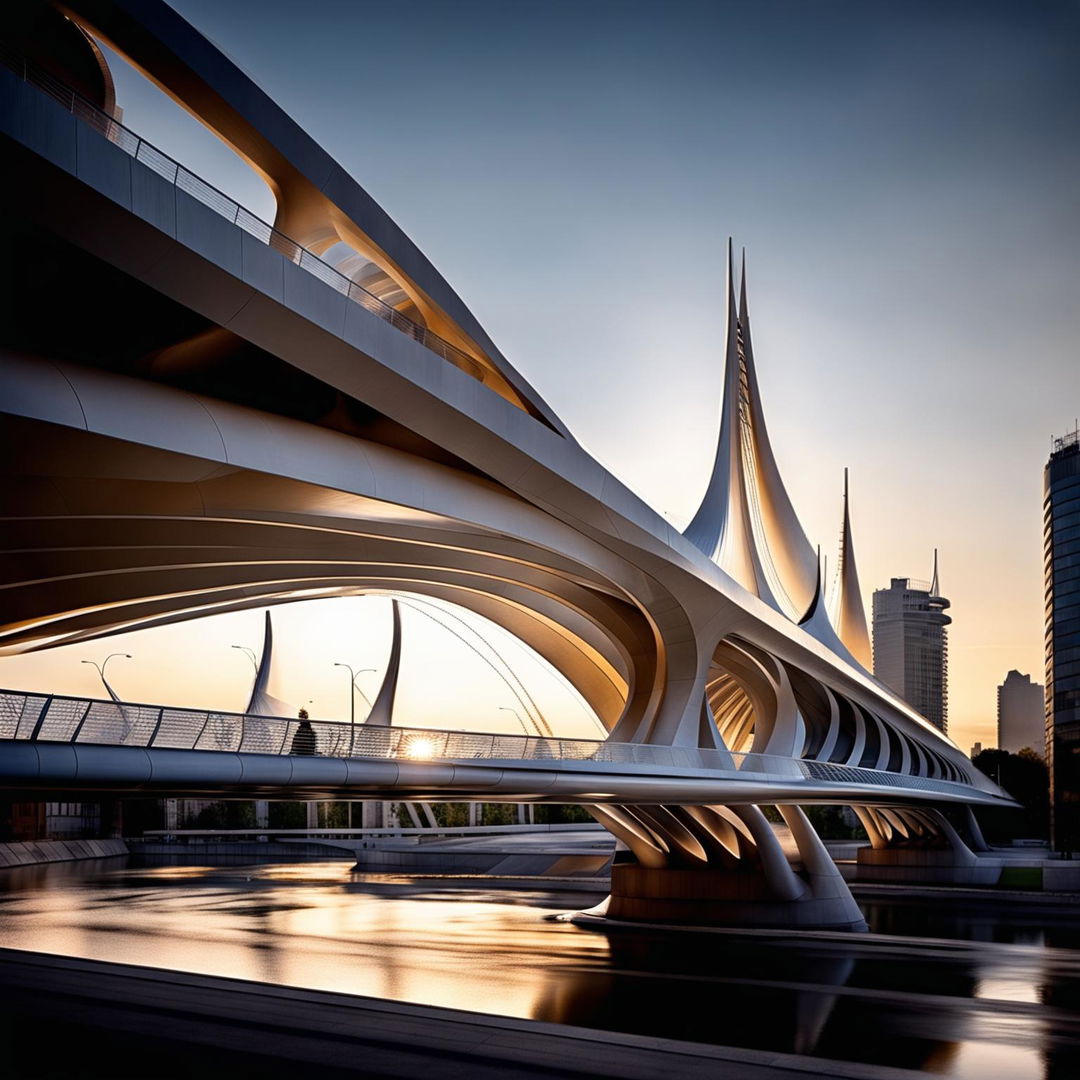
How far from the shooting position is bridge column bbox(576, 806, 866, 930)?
99.5 ft

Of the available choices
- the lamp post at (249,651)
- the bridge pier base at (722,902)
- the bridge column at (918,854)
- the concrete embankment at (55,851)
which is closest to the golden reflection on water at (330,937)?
the bridge pier base at (722,902)

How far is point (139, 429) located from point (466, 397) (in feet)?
14.4

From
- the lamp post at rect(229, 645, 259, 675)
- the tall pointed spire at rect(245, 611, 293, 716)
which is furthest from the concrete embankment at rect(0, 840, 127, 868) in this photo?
the tall pointed spire at rect(245, 611, 293, 716)

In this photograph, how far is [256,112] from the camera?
43.2 ft

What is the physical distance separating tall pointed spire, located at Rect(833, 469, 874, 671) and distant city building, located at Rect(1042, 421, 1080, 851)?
2784 centimetres

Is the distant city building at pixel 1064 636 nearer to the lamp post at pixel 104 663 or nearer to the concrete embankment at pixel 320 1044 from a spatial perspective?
the lamp post at pixel 104 663

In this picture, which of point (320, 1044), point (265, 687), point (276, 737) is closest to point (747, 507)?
point (276, 737)

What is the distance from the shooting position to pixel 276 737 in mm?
15930

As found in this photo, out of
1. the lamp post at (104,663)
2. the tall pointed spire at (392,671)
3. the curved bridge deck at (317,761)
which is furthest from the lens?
the tall pointed spire at (392,671)

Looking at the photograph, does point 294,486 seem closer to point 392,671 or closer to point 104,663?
point 104,663

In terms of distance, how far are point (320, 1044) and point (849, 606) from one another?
159ft

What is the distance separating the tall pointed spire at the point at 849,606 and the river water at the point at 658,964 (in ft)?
57.0

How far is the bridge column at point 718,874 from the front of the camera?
30328 mm

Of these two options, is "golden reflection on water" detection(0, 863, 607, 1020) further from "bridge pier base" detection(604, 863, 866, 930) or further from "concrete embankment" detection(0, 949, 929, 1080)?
"concrete embankment" detection(0, 949, 929, 1080)
